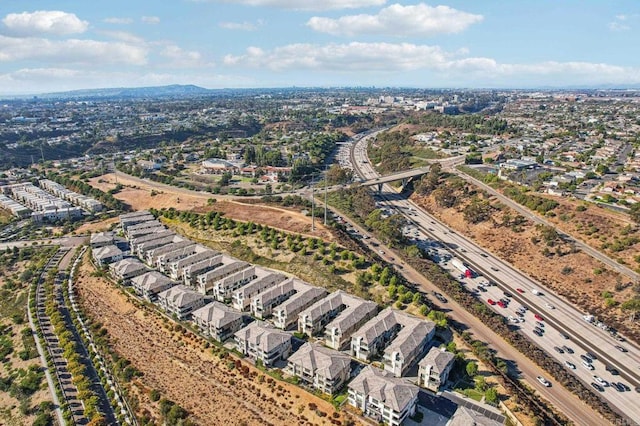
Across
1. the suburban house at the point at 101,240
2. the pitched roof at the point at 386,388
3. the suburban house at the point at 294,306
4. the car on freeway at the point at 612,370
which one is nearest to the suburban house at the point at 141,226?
the suburban house at the point at 101,240


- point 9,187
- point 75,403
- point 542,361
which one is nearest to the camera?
point 75,403

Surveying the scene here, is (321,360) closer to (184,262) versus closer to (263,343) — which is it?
(263,343)

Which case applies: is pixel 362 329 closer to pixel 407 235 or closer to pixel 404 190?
pixel 407 235

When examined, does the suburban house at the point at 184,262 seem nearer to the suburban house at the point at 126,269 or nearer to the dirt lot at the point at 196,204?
the suburban house at the point at 126,269

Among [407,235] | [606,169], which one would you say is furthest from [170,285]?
[606,169]

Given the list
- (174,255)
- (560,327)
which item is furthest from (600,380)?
(174,255)

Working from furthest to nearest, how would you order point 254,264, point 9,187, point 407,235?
point 9,187 < point 407,235 < point 254,264

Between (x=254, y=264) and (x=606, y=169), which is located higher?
(x=606, y=169)
